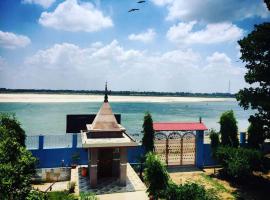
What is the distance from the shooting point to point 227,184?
18.0 metres

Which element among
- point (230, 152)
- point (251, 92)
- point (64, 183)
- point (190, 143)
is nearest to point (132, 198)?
point (64, 183)

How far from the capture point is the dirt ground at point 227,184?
52.6 ft

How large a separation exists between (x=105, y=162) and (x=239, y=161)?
835 cm

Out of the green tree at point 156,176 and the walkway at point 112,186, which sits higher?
the green tree at point 156,176

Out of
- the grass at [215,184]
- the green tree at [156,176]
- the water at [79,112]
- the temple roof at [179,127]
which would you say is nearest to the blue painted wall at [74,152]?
the temple roof at [179,127]

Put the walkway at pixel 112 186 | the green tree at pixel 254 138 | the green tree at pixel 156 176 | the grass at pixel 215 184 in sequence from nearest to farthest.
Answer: the green tree at pixel 156 176 → the walkway at pixel 112 186 → the grass at pixel 215 184 → the green tree at pixel 254 138

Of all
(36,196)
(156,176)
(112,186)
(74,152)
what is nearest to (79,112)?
(74,152)

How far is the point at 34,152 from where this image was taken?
63.3 ft

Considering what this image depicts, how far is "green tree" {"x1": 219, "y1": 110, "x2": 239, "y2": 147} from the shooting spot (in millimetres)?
20781

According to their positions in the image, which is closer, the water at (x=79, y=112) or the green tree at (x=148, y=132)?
the green tree at (x=148, y=132)

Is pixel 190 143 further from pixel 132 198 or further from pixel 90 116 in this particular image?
pixel 132 198

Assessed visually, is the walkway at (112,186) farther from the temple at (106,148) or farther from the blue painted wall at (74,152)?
the blue painted wall at (74,152)

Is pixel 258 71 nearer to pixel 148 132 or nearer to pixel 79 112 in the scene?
pixel 148 132

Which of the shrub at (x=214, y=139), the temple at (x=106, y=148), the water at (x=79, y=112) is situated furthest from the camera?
the water at (x=79, y=112)
